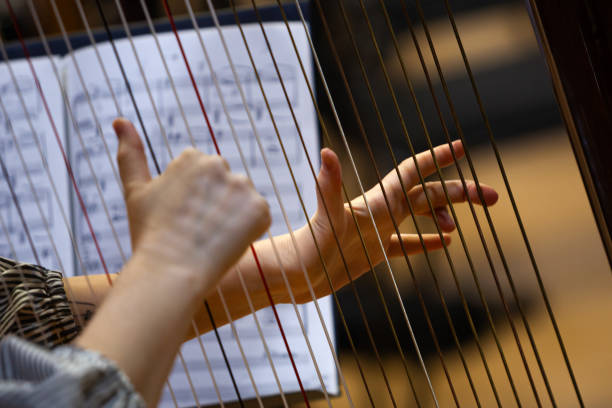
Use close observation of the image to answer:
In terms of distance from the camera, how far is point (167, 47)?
1.19m

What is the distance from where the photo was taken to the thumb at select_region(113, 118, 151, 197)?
1.71 feet

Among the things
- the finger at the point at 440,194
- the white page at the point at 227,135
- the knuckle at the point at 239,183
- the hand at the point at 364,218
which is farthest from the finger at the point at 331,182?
the white page at the point at 227,135

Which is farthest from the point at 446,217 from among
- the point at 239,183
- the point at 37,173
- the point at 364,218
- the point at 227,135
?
the point at 37,173

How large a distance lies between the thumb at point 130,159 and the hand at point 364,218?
0.88 ft

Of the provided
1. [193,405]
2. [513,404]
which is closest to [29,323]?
[193,405]

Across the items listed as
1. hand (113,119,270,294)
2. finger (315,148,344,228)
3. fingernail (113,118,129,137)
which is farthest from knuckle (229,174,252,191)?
finger (315,148,344,228)

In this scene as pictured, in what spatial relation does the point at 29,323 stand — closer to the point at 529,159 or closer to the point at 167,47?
the point at 167,47

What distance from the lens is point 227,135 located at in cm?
119

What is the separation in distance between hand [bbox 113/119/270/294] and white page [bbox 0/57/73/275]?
76cm

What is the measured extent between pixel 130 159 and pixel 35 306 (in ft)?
0.92

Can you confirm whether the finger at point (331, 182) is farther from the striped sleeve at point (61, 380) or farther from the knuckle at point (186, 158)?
the striped sleeve at point (61, 380)

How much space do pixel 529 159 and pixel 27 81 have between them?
120cm

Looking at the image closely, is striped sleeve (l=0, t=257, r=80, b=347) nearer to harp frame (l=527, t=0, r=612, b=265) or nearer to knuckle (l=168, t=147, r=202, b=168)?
knuckle (l=168, t=147, r=202, b=168)

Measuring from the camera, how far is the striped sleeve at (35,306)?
0.68 metres
